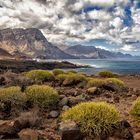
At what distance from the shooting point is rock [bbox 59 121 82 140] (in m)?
8.99

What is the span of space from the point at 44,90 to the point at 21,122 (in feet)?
13.5

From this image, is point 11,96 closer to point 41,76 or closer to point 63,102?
point 63,102

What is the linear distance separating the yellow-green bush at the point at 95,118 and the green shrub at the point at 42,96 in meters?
3.52

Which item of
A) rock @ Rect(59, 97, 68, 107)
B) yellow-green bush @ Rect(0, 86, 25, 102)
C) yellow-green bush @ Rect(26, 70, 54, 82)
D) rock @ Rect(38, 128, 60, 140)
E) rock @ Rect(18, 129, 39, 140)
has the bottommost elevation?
yellow-green bush @ Rect(26, 70, 54, 82)

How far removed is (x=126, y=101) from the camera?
16.2m

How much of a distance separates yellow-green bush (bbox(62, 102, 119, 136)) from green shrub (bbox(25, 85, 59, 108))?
11.6 feet

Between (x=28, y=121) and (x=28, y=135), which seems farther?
(x=28, y=121)

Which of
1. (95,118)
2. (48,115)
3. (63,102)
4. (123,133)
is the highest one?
(95,118)

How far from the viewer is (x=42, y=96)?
45.4 feet

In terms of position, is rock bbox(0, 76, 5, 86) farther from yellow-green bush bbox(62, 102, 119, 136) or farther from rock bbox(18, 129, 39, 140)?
rock bbox(18, 129, 39, 140)

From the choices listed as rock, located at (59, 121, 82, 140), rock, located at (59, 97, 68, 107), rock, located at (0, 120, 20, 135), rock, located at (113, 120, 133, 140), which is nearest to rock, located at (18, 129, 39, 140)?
rock, located at (0, 120, 20, 135)

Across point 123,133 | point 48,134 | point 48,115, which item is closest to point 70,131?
point 48,134

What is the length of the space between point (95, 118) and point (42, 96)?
454 centimetres

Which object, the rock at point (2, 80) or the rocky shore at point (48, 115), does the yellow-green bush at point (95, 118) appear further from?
the rock at point (2, 80)
